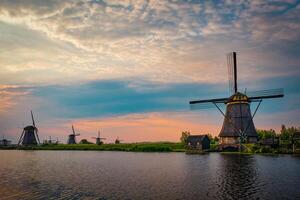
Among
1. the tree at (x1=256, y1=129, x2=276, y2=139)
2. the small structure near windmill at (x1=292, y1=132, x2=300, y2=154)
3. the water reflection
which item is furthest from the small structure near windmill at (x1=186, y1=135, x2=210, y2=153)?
the water reflection

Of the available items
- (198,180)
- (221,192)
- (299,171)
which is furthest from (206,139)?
(221,192)

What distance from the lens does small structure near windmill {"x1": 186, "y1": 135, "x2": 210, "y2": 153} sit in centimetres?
8244

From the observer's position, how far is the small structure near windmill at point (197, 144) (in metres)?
82.4

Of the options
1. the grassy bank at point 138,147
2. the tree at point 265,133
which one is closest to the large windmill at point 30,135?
the grassy bank at point 138,147

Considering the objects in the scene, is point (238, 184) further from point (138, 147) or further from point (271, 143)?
point (138, 147)

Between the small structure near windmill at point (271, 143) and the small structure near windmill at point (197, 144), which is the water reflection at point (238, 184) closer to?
the small structure near windmill at point (271, 143)

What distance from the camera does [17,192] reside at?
2542cm

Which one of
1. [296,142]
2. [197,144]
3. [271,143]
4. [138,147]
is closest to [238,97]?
[271,143]

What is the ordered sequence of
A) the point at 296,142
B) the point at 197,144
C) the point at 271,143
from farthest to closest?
the point at 197,144, the point at 296,142, the point at 271,143

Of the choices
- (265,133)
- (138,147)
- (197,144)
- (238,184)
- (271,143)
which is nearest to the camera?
(238,184)

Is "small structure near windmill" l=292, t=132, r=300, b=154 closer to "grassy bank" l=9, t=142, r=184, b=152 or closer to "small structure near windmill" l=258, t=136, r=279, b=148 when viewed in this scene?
"small structure near windmill" l=258, t=136, r=279, b=148

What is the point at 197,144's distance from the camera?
273ft

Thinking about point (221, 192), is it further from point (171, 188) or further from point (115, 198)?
point (115, 198)

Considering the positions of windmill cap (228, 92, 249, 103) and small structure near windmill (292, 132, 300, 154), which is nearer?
small structure near windmill (292, 132, 300, 154)
